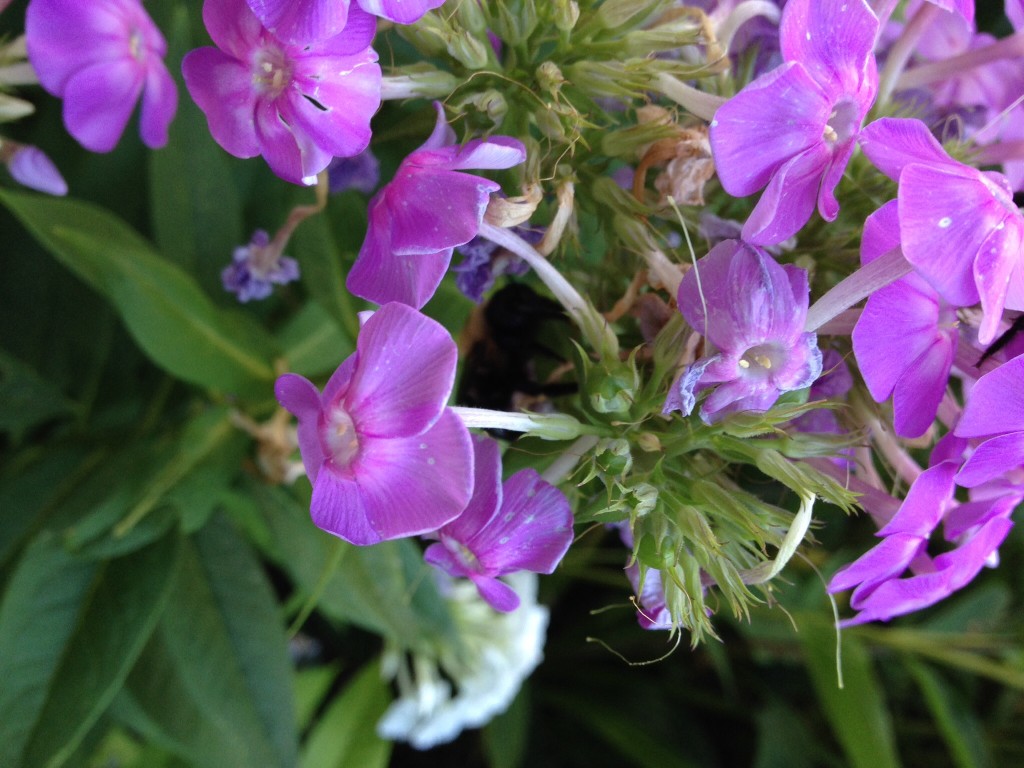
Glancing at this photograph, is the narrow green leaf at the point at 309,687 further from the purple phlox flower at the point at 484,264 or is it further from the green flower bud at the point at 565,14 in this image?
the green flower bud at the point at 565,14

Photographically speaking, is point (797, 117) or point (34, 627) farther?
point (34, 627)

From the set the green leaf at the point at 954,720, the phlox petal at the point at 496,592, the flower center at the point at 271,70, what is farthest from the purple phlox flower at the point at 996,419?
the green leaf at the point at 954,720

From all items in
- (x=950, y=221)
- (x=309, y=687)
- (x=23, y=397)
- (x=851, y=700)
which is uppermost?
(x=950, y=221)

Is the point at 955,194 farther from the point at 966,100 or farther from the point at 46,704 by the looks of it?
the point at 46,704

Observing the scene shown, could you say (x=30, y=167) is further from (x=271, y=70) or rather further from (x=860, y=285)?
(x=860, y=285)

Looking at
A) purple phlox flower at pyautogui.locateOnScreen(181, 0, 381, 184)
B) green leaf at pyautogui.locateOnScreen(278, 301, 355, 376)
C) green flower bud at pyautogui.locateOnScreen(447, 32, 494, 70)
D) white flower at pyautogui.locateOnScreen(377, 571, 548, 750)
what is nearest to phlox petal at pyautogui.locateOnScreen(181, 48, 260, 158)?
purple phlox flower at pyautogui.locateOnScreen(181, 0, 381, 184)

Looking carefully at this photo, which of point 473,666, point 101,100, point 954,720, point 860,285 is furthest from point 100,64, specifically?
point 954,720
